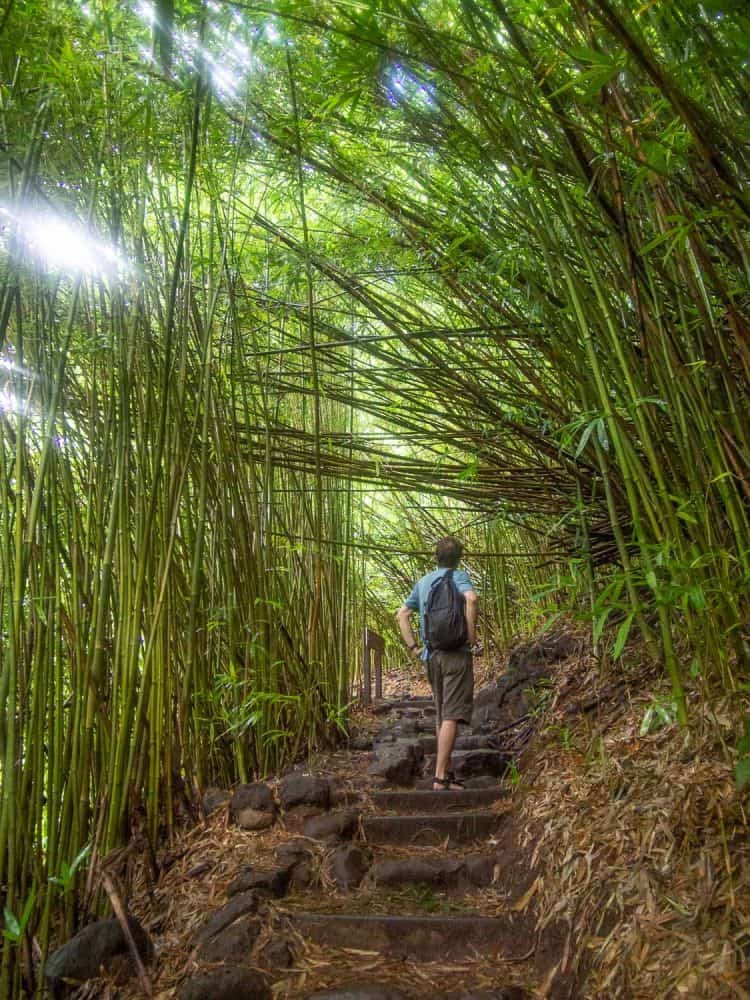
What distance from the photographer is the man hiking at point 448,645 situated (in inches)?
110

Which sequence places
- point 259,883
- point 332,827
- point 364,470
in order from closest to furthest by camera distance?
point 259,883, point 332,827, point 364,470

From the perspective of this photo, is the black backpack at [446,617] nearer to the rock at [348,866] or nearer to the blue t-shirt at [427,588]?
the blue t-shirt at [427,588]

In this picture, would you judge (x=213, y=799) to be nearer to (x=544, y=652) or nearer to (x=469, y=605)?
(x=469, y=605)

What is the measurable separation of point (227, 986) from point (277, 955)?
195 millimetres

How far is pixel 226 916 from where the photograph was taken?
187 cm

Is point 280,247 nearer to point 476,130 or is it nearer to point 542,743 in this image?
point 476,130

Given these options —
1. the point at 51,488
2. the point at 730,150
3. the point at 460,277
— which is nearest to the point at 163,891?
the point at 51,488

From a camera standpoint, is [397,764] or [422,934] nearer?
[422,934]

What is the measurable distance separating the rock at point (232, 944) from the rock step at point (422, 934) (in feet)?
0.37

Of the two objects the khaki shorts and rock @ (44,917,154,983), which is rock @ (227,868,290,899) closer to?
rock @ (44,917,154,983)

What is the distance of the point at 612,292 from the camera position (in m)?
2.00

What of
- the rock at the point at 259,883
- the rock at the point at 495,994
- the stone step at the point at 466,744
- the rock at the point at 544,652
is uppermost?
the rock at the point at 544,652

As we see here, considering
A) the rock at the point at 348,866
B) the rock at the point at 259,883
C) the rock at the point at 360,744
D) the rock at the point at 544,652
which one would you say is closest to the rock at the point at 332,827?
the rock at the point at 348,866

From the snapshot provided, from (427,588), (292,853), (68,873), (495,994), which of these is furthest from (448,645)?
(68,873)
